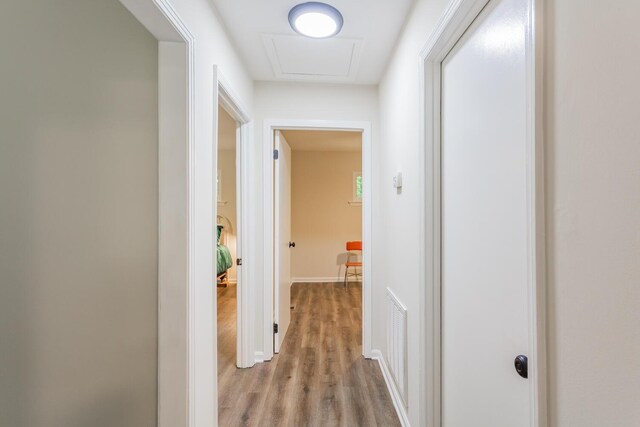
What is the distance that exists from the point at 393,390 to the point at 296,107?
2327 millimetres

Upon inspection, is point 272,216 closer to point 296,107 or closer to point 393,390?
point 296,107

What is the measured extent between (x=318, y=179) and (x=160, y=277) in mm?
4111

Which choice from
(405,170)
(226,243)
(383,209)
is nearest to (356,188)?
(226,243)

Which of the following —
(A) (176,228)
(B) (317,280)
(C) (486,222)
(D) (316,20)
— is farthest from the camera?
(B) (317,280)

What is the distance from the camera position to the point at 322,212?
17.0 feet

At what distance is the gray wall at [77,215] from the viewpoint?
67 centimetres

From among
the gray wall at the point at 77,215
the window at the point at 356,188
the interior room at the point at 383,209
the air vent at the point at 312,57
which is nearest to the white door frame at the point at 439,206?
the interior room at the point at 383,209

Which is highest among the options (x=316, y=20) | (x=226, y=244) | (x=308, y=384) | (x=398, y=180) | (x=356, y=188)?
(x=316, y=20)

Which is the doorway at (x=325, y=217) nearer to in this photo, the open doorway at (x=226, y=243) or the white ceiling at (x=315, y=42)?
the open doorway at (x=226, y=243)

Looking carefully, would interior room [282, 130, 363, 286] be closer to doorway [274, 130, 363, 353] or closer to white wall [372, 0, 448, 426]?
doorway [274, 130, 363, 353]

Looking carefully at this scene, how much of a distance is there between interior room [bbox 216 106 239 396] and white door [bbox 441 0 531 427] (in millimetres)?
2007

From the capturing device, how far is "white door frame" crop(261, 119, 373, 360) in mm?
2438

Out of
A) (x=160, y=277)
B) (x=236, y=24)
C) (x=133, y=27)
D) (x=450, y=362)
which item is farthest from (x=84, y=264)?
(x=236, y=24)

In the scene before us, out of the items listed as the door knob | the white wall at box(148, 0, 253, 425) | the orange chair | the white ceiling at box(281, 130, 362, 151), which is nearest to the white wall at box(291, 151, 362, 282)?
the orange chair
